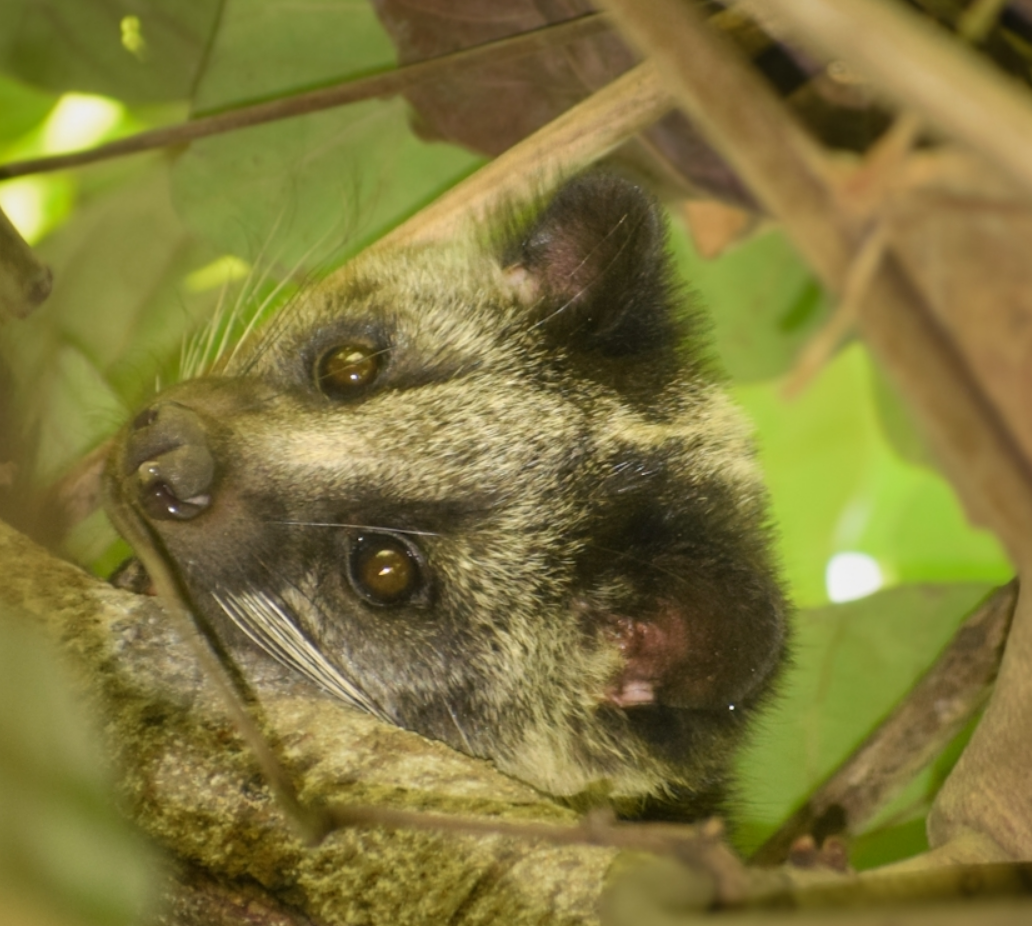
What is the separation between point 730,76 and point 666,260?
1.30m

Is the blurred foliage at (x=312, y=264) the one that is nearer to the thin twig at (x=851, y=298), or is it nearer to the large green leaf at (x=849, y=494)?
the large green leaf at (x=849, y=494)

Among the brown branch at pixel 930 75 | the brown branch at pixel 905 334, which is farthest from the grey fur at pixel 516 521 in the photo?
the brown branch at pixel 930 75

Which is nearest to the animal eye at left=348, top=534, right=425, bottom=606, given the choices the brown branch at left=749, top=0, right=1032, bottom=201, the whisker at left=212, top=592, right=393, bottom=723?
the whisker at left=212, top=592, right=393, bottom=723

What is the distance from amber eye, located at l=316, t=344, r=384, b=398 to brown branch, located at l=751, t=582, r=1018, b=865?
1.25 meters

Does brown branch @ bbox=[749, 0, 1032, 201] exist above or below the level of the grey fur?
above

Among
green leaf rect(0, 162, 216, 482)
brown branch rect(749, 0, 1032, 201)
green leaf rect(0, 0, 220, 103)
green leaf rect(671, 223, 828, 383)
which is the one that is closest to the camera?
brown branch rect(749, 0, 1032, 201)

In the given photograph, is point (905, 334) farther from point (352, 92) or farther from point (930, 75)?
point (352, 92)

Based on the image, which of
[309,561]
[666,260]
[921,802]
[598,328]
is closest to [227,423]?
[309,561]

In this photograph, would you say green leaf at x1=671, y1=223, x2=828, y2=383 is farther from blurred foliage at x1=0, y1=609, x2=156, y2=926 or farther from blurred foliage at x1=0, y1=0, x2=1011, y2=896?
blurred foliage at x1=0, y1=609, x2=156, y2=926

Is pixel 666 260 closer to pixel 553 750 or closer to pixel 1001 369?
pixel 553 750

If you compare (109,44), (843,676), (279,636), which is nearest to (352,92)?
(109,44)

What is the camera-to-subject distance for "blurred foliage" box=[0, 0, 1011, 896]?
266cm

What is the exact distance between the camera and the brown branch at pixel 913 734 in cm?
239

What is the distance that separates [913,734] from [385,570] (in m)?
1.19
